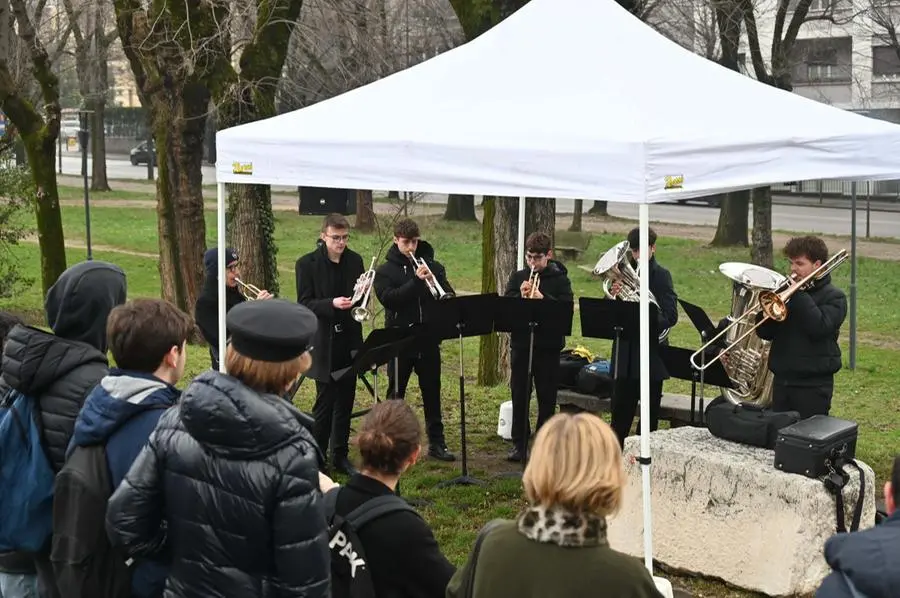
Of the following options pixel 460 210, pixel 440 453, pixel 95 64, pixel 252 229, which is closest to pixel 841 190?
pixel 460 210

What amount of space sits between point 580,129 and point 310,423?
2.74 m

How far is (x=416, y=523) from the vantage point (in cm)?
356

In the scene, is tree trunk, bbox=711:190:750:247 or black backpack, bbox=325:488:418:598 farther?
tree trunk, bbox=711:190:750:247

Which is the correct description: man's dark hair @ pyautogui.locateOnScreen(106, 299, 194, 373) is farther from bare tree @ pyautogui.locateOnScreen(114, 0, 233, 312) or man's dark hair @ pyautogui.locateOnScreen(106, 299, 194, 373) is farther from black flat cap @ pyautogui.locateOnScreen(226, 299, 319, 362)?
bare tree @ pyautogui.locateOnScreen(114, 0, 233, 312)

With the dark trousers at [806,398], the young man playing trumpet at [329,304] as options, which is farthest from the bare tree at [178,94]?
the dark trousers at [806,398]

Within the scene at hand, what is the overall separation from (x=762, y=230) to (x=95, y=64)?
18695 millimetres

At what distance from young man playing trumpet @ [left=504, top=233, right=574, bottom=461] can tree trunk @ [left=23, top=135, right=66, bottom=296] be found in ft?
28.9

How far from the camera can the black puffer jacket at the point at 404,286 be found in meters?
8.17

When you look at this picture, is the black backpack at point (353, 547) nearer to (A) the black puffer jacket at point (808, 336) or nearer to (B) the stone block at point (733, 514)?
(B) the stone block at point (733, 514)

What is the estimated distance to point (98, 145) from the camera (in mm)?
35750

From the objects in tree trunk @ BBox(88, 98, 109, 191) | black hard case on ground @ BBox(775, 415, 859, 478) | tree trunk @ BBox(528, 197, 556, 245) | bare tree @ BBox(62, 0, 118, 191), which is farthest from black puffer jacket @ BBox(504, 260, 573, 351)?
tree trunk @ BBox(88, 98, 109, 191)

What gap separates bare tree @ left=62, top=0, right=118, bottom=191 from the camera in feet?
84.4

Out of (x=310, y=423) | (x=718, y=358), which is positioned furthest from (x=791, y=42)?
(x=310, y=423)

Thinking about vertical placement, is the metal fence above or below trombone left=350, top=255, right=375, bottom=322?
above
